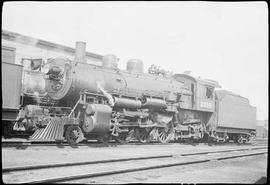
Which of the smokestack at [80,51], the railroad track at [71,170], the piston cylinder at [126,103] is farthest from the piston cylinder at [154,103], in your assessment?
the railroad track at [71,170]

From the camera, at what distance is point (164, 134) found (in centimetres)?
1598

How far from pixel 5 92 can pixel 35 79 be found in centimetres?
494

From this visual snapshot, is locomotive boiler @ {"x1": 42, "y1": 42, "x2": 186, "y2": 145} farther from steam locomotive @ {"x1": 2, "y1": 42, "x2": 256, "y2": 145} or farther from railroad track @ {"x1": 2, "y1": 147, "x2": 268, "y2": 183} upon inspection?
railroad track @ {"x1": 2, "y1": 147, "x2": 268, "y2": 183}

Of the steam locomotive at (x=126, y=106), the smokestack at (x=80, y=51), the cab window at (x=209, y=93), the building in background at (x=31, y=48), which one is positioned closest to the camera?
the steam locomotive at (x=126, y=106)

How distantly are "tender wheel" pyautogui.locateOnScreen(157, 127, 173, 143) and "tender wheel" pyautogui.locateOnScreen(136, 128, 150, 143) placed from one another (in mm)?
630

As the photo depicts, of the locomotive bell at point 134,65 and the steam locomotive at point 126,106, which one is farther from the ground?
the locomotive bell at point 134,65

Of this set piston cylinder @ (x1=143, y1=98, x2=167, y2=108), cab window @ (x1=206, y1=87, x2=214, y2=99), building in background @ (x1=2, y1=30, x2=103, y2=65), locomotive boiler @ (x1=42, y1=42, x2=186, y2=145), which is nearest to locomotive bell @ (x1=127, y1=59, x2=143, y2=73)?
locomotive boiler @ (x1=42, y1=42, x2=186, y2=145)

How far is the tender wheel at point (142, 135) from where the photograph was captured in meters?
14.7

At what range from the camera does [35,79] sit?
44.5ft

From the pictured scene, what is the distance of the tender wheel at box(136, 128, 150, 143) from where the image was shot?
14.7 meters

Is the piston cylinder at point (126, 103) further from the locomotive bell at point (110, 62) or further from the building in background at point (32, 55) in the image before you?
the building in background at point (32, 55)

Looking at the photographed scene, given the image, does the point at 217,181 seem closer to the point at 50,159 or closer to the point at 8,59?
the point at 50,159

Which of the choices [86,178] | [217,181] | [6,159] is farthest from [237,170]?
[6,159]

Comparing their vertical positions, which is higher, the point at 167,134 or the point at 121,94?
the point at 121,94
